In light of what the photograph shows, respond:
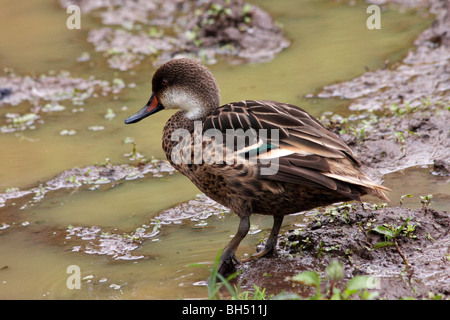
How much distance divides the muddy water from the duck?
58 centimetres

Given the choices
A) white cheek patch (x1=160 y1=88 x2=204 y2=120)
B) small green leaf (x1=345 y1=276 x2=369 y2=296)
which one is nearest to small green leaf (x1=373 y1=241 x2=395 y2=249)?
small green leaf (x1=345 y1=276 x2=369 y2=296)

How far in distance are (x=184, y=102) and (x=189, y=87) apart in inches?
4.9

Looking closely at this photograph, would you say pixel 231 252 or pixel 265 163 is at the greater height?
pixel 265 163

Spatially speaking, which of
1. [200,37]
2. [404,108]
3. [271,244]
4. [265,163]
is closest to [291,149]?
[265,163]

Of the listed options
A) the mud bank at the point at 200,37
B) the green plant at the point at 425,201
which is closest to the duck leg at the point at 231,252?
the green plant at the point at 425,201

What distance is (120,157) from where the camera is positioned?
6.34 m

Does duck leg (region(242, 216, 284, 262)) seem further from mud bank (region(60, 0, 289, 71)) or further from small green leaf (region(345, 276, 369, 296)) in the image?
mud bank (region(60, 0, 289, 71))

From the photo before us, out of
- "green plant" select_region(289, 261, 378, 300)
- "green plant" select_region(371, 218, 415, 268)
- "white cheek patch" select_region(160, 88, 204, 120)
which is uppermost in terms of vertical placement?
"white cheek patch" select_region(160, 88, 204, 120)

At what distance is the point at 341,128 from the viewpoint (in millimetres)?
6227

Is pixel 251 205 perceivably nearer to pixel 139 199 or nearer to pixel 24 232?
pixel 139 199

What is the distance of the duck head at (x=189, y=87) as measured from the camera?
4738mm

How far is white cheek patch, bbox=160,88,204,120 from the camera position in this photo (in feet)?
15.5

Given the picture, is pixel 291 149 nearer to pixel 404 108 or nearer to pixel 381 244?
pixel 381 244
